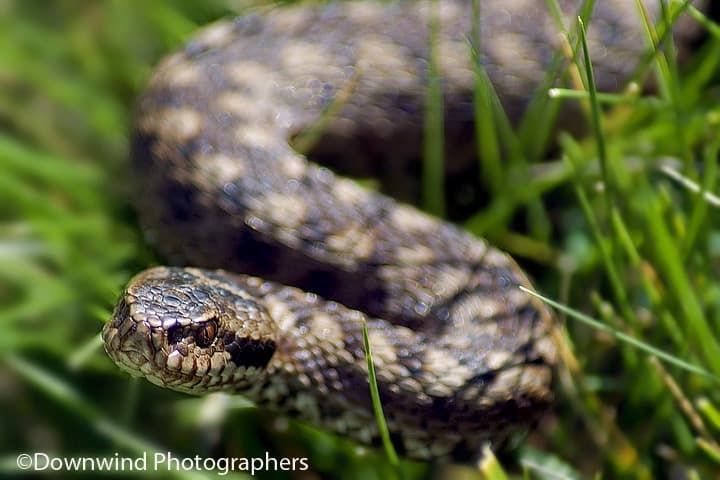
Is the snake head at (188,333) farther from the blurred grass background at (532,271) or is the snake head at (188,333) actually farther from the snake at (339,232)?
the blurred grass background at (532,271)

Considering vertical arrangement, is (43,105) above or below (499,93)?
below

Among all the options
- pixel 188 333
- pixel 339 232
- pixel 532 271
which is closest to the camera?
A: pixel 188 333

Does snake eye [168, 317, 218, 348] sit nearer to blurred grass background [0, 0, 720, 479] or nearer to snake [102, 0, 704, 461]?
snake [102, 0, 704, 461]

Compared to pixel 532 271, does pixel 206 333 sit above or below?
above

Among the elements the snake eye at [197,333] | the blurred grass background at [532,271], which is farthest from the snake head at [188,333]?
the blurred grass background at [532,271]

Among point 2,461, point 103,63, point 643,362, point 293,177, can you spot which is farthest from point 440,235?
point 103,63

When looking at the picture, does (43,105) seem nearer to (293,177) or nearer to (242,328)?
(293,177)

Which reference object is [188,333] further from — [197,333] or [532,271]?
[532,271]

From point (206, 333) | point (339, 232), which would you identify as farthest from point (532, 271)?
point (206, 333)
